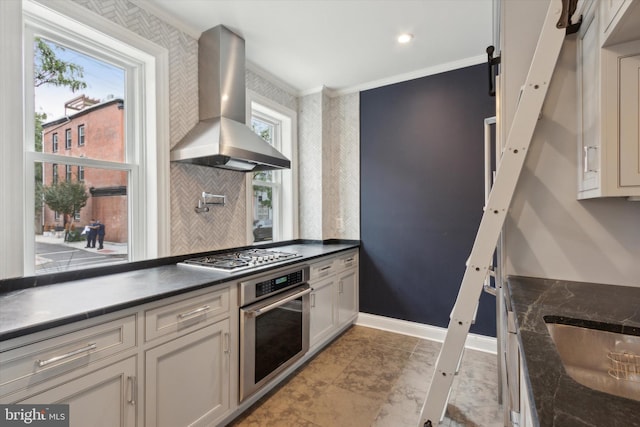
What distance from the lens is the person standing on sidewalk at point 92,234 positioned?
6.07 feet

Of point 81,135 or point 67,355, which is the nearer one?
point 67,355

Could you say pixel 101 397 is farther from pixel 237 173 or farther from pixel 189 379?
pixel 237 173

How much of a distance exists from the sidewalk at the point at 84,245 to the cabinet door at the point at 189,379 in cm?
91

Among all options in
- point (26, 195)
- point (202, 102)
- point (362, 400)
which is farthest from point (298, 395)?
point (202, 102)

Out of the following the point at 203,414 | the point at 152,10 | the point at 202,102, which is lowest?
the point at 203,414

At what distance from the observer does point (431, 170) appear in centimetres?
296

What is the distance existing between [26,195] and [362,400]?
7.80 ft

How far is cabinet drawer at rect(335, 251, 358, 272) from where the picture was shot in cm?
293

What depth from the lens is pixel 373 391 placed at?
2.12m

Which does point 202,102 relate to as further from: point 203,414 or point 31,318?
point 203,414

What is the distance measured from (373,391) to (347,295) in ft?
3.53

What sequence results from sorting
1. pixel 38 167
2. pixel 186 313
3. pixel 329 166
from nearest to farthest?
pixel 186 313 < pixel 38 167 < pixel 329 166

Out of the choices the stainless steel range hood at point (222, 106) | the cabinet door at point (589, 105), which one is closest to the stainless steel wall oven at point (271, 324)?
the stainless steel range hood at point (222, 106)

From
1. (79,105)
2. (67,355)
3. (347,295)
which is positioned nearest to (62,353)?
(67,355)
